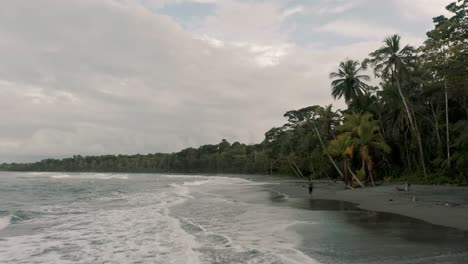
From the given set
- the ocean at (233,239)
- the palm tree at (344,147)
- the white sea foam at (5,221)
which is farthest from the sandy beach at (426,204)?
the white sea foam at (5,221)

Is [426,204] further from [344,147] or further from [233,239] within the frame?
[344,147]

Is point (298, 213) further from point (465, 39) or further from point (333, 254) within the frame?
point (465, 39)

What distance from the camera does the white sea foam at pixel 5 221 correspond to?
15.4 meters

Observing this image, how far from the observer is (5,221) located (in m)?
16.9

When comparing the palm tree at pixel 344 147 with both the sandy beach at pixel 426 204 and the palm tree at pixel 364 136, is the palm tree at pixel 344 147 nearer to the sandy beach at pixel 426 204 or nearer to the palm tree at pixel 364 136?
the palm tree at pixel 364 136

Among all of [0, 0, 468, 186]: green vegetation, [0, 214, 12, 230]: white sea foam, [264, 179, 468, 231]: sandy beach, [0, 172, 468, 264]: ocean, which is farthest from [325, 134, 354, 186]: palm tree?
[0, 214, 12, 230]: white sea foam

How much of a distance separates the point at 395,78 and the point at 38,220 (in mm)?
29469

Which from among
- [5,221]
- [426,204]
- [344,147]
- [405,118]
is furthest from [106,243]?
[405,118]

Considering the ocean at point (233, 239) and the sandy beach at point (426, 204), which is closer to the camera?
the ocean at point (233, 239)

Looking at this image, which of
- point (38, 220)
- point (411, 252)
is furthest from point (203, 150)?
point (411, 252)

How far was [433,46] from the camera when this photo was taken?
1571 cm

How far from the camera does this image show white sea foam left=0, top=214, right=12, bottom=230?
15.4 meters

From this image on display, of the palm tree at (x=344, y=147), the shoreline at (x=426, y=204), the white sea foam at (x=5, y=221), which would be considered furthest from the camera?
the palm tree at (x=344, y=147)

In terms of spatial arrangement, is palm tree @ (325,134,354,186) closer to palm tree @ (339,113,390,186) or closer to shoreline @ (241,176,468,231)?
palm tree @ (339,113,390,186)
